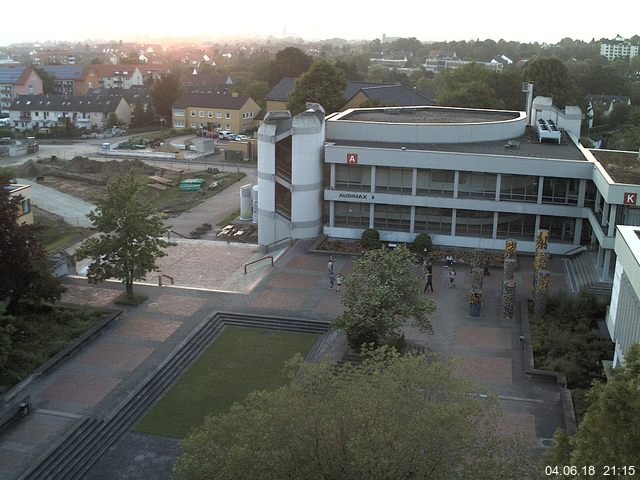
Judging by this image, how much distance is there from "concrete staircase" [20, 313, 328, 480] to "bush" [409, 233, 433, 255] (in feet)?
38.4

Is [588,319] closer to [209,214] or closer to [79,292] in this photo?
[79,292]

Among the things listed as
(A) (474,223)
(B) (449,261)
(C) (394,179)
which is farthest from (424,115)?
(B) (449,261)

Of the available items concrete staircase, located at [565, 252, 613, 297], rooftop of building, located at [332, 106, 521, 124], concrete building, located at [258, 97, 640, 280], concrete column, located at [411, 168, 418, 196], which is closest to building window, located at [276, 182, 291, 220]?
concrete building, located at [258, 97, 640, 280]

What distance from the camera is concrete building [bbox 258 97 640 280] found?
136 feet

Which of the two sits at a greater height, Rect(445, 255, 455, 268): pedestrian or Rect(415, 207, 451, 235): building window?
Rect(415, 207, 451, 235): building window

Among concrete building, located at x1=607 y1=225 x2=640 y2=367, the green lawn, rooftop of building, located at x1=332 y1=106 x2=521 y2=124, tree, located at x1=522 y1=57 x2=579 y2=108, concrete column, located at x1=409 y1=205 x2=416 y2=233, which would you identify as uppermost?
tree, located at x1=522 y1=57 x2=579 y2=108

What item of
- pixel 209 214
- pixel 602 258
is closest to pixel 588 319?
pixel 602 258

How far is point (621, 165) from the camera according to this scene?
131 feet

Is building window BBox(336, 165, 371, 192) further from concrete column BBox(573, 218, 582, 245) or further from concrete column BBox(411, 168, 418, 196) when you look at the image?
concrete column BBox(573, 218, 582, 245)

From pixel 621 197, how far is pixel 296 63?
87.9m

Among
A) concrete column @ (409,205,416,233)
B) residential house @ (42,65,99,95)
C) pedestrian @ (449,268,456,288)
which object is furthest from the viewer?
residential house @ (42,65,99,95)

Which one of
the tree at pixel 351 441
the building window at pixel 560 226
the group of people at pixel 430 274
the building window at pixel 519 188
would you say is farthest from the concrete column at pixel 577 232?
the tree at pixel 351 441

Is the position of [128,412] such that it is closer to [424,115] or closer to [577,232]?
[577,232]

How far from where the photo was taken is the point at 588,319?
3183 centimetres
